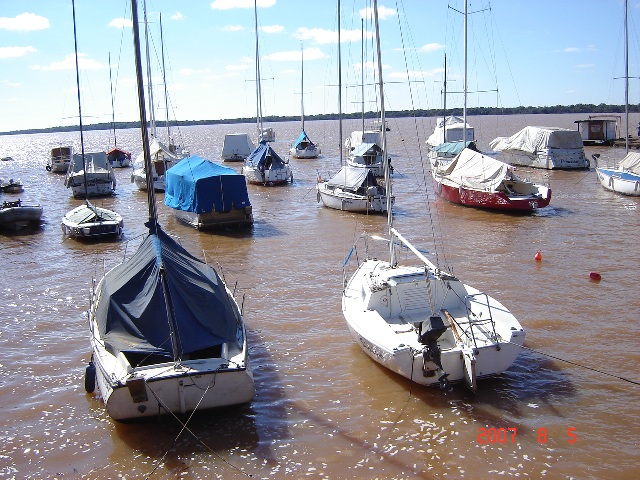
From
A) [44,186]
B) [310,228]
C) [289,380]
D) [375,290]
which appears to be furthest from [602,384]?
[44,186]

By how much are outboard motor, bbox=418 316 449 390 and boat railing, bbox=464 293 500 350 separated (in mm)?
620

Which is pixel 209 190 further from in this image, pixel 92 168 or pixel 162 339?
pixel 162 339

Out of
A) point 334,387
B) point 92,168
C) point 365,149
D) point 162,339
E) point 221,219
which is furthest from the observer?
point 365,149

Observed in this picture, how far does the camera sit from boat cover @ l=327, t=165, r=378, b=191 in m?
29.7

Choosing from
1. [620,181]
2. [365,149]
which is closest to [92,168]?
[365,149]

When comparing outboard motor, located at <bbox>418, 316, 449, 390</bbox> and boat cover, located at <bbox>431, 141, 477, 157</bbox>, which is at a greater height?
boat cover, located at <bbox>431, 141, 477, 157</bbox>

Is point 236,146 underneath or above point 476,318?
above

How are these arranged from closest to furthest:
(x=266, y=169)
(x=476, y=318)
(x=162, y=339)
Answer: (x=162, y=339) < (x=476, y=318) < (x=266, y=169)

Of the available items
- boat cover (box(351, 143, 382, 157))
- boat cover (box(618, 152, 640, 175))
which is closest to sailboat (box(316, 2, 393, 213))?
boat cover (box(351, 143, 382, 157))

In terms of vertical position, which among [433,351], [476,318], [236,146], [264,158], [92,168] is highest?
[236,146]

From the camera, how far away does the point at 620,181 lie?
107 ft

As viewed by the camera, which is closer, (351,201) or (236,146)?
(351,201)

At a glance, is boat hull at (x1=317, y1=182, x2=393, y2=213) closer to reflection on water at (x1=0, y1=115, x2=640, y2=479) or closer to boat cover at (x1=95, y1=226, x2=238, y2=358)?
reflection on water at (x1=0, y1=115, x2=640, y2=479)

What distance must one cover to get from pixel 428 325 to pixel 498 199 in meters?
18.9
